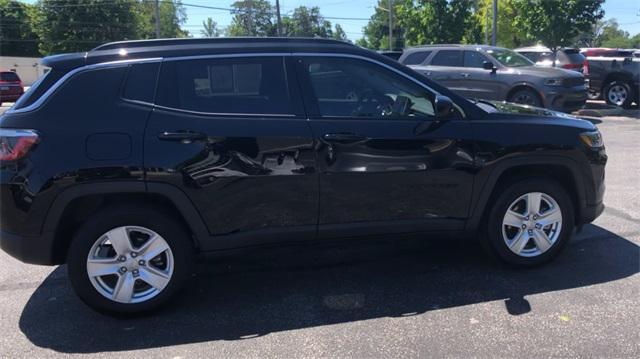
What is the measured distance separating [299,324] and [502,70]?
34.1 ft

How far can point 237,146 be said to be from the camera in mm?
3658

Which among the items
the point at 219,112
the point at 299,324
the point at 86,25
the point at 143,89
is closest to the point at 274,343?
the point at 299,324

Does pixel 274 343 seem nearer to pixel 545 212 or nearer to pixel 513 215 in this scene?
pixel 513 215

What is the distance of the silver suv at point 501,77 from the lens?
12.0 metres

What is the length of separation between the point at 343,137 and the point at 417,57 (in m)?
10.6

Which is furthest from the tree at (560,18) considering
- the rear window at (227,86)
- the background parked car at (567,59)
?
the rear window at (227,86)

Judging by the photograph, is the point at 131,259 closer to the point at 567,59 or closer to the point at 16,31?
the point at 567,59

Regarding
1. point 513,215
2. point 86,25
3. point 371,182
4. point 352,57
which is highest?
point 86,25

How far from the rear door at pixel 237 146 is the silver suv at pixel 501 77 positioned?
9.67m

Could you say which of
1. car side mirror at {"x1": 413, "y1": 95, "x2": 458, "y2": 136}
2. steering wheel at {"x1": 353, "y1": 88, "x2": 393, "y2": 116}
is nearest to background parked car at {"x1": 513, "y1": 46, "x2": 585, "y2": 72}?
car side mirror at {"x1": 413, "y1": 95, "x2": 458, "y2": 136}

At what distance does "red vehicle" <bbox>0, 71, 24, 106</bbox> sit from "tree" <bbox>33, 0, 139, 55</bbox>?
2385 centimetres

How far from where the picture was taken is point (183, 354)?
327 cm

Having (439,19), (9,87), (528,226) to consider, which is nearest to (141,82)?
(528,226)

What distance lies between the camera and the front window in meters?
3.97
